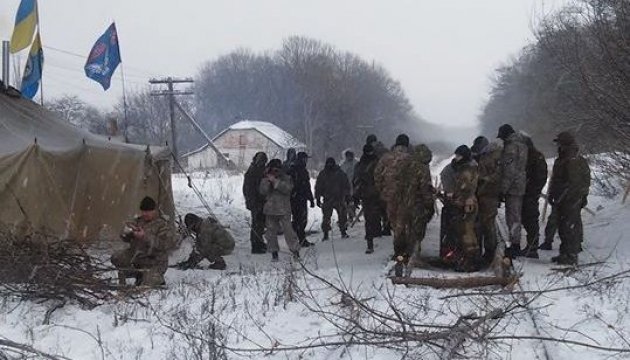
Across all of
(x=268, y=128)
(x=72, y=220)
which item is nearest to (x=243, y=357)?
(x=72, y=220)

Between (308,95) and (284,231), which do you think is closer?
(284,231)

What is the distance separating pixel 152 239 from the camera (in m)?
8.08

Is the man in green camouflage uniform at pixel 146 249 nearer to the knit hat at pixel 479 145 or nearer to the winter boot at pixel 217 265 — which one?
the winter boot at pixel 217 265

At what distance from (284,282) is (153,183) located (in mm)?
6586

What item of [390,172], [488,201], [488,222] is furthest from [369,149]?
[488,222]

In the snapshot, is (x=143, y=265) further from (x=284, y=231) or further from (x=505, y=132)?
(x=505, y=132)

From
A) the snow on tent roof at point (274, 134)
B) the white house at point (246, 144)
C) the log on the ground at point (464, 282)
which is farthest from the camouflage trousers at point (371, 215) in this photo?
the snow on tent roof at point (274, 134)

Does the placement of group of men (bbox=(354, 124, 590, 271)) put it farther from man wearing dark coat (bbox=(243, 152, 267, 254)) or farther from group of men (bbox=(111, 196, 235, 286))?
man wearing dark coat (bbox=(243, 152, 267, 254))

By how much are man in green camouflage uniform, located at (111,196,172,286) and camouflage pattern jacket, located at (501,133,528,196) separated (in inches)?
182

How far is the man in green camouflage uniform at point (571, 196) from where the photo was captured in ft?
28.4

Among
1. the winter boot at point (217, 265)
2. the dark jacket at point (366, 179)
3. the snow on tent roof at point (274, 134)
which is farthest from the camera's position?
the snow on tent roof at point (274, 134)

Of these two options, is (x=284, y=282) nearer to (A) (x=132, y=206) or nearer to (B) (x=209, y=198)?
(A) (x=132, y=206)

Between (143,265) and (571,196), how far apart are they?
18.7 feet

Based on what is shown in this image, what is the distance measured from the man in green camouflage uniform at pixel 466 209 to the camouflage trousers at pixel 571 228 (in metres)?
1.28
